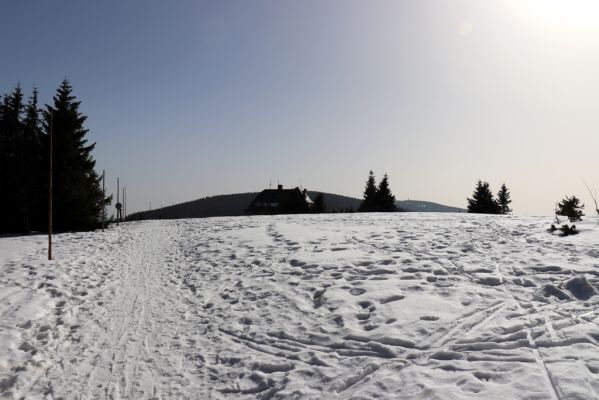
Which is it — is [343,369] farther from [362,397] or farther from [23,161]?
[23,161]

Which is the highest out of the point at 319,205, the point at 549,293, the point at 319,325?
the point at 319,205

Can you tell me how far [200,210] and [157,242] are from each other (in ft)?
460

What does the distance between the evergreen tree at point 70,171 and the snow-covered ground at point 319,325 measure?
53.6 feet

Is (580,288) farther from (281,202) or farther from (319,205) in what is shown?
(319,205)

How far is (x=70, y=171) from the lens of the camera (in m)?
28.2

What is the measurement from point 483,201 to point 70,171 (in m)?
57.0

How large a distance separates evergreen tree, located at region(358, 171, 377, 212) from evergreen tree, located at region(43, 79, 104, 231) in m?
43.4

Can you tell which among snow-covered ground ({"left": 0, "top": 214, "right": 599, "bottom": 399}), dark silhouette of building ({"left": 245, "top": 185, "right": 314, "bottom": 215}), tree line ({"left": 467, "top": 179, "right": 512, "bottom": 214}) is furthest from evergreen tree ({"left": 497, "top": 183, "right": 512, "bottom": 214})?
snow-covered ground ({"left": 0, "top": 214, "right": 599, "bottom": 399})

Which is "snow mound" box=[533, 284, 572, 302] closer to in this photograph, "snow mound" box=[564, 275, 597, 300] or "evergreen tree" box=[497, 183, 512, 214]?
"snow mound" box=[564, 275, 597, 300]

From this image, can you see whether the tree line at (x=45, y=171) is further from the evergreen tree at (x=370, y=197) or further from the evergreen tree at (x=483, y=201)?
the evergreen tree at (x=483, y=201)

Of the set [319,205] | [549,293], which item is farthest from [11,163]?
[319,205]

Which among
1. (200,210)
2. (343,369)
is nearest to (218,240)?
(343,369)

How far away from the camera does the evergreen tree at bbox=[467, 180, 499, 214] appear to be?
2350 inches

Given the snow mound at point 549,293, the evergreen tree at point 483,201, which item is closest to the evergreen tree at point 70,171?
the snow mound at point 549,293
